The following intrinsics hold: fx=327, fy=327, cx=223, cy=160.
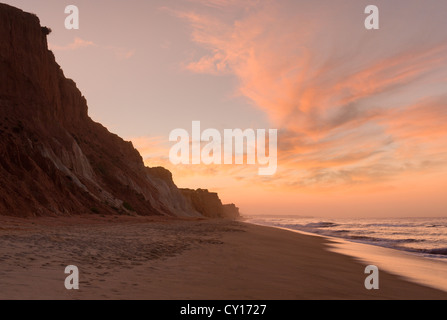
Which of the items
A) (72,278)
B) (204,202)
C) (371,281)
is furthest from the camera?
(204,202)

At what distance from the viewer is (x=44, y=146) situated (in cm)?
3434

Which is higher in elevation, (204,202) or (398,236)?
(398,236)

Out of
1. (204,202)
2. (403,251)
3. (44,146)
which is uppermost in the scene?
(44,146)

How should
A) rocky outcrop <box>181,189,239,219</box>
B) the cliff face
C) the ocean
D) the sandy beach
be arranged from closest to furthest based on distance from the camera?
the sandy beach < the ocean < the cliff face < rocky outcrop <box>181,189,239,219</box>

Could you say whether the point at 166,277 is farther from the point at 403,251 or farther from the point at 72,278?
the point at 403,251

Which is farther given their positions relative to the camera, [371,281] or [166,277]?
[371,281]

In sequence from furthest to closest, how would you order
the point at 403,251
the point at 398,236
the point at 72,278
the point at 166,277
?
the point at 398,236, the point at 403,251, the point at 166,277, the point at 72,278

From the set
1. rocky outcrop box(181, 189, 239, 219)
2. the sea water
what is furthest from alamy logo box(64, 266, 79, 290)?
rocky outcrop box(181, 189, 239, 219)

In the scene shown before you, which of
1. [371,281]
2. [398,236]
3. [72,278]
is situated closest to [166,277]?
[72,278]

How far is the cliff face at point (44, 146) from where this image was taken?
2820 centimetres

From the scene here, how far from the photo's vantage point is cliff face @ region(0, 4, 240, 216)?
28203mm

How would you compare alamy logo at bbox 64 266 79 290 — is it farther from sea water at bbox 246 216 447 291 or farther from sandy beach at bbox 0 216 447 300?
sea water at bbox 246 216 447 291

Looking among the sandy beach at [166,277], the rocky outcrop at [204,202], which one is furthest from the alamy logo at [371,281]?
the rocky outcrop at [204,202]
